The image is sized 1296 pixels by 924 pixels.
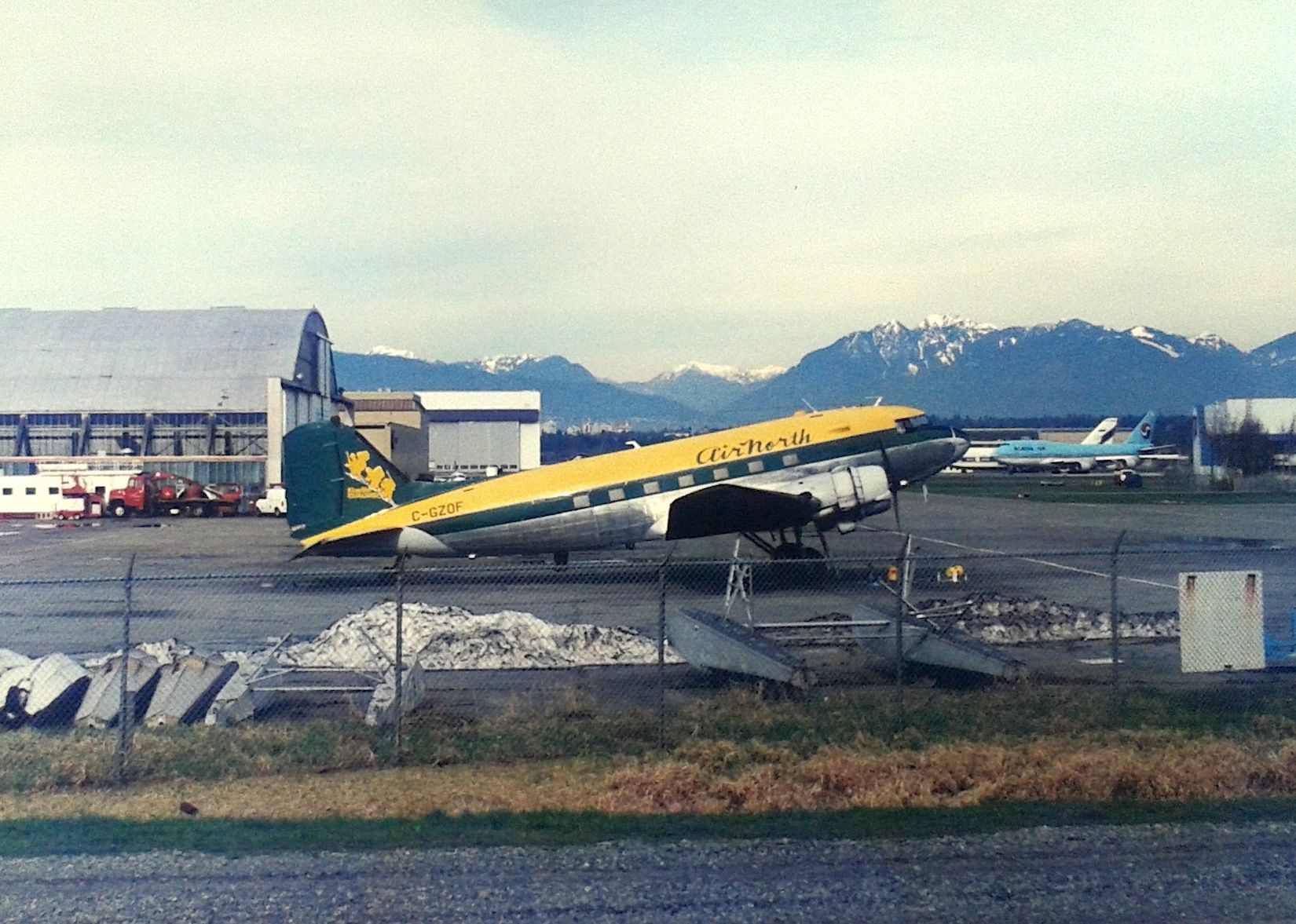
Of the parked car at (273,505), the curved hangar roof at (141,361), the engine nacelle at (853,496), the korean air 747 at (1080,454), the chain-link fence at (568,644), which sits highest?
the curved hangar roof at (141,361)

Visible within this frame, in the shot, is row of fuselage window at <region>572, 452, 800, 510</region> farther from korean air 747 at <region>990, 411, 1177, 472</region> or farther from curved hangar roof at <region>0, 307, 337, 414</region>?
korean air 747 at <region>990, 411, 1177, 472</region>

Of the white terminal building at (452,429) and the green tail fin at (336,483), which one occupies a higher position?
the white terminal building at (452,429)

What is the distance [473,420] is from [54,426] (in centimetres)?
3631

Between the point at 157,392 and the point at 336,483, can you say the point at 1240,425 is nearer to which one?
the point at 336,483

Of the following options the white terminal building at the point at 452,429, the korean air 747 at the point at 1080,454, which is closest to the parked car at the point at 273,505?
the white terminal building at the point at 452,429

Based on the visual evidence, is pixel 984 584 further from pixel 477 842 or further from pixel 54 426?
pixel 54 426

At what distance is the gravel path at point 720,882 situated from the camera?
6195 mm

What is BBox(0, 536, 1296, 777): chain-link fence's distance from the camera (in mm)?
11109

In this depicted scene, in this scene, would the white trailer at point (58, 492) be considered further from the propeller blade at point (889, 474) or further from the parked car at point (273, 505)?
the propeller blade at point (889, 474)

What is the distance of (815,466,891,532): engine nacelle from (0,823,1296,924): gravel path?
14928mm

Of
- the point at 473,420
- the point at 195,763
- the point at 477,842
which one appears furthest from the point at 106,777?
the point at 473,420

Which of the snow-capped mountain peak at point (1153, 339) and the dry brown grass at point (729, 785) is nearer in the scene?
the dry brown grass at point (729, 785)

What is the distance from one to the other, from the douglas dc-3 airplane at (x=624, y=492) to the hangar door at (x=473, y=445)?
4627 cm

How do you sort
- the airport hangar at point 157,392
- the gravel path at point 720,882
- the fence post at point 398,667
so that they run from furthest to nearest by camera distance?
the airport hangar at point 157,392 → the fence post at point 398,667 → the gravel path at point 720,882
